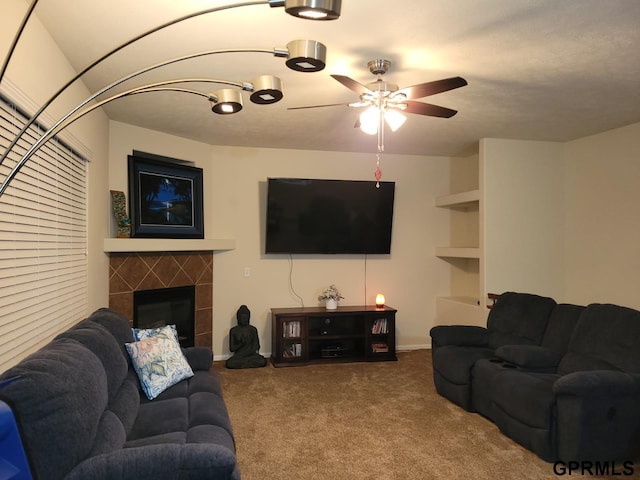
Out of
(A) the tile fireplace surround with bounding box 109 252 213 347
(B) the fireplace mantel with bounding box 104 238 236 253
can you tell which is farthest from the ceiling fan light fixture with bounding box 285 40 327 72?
(A) the tile fireplace surround with bounding box 109 252 213 347

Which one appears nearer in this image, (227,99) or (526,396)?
(227,99)

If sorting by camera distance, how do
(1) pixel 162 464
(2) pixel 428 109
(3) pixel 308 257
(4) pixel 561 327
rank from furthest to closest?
(3) pixel 308 257 → (4) pixel 561 327 → (2) pixel 428 109 → (1) pixel 162 464

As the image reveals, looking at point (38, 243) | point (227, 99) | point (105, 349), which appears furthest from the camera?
point (38, 243)

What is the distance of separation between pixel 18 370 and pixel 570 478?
9.23ft

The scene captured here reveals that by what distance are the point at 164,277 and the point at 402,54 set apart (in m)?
3.31

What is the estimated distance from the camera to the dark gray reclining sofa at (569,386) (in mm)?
2654

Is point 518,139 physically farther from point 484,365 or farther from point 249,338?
point 249,338

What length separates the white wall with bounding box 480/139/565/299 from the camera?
195 inches

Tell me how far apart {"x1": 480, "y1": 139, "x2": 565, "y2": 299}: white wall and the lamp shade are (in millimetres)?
4007

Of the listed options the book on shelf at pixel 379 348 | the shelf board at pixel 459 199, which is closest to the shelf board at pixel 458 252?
the shelf board at pixel 459 199

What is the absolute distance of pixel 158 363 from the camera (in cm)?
288

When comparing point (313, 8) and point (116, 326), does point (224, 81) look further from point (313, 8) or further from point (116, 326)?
point (116, 326)

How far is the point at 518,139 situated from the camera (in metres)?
5.03

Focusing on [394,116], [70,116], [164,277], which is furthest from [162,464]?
[164,277]
